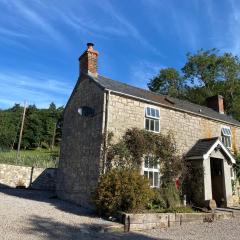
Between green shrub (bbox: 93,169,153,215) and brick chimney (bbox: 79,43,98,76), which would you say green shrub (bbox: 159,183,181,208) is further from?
brick chimney (bbox: 79,43,98,76)

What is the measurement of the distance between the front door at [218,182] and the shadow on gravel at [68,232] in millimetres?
8708

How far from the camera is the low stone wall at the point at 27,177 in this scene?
1024 inches

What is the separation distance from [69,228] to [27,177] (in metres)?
17.4

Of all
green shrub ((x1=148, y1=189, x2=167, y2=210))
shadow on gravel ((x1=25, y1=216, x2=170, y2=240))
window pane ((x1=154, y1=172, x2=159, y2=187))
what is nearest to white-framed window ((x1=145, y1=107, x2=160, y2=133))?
window pane ((x1=154, y1=172, x2=159, y2=187))

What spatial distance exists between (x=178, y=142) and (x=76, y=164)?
5884mm

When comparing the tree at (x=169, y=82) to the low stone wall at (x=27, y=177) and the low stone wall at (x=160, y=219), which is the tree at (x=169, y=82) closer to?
the low stone wall at (x=27, y=177)

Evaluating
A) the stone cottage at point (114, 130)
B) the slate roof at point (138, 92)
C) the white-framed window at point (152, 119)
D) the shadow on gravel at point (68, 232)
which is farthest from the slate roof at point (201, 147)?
the shadow on gravel at point (68, 232)

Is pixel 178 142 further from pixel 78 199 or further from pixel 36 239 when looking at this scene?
pixel 36 239

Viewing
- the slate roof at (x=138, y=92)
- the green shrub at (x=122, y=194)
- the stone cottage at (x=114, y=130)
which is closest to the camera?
the green shrub at (x=122, y=194)

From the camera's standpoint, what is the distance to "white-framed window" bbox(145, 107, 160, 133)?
16531 mm

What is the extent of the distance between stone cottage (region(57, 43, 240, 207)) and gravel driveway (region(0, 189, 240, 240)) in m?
2.85

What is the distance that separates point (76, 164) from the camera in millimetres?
16703

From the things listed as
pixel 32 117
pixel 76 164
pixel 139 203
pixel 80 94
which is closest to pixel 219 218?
pixel 139 203

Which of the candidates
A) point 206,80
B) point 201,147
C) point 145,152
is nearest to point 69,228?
point 145,152
